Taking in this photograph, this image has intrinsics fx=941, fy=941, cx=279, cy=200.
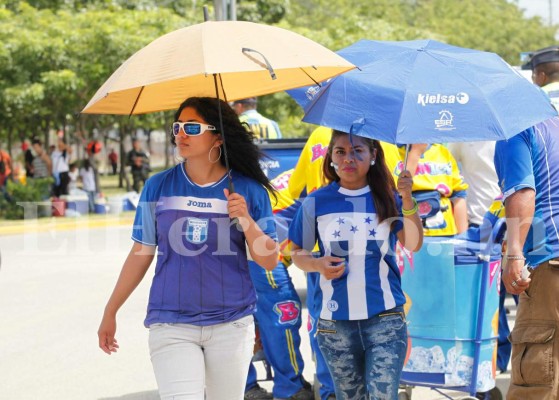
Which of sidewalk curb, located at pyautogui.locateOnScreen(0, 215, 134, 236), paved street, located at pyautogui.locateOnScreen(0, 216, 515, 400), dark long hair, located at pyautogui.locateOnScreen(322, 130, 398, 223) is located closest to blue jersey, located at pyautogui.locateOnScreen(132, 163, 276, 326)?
dark long hair, located at pyautogui.locateOnScreen(322, 130, 398, 223)

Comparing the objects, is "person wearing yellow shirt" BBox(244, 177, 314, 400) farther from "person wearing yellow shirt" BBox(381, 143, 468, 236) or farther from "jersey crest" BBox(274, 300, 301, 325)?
"person wearing yellow shirt" BBox(381, 143, 468, 236)

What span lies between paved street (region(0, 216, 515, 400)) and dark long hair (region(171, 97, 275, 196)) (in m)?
2.83

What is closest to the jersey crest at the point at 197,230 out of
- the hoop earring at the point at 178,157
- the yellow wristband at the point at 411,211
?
the hoop earring at the point at 178,157

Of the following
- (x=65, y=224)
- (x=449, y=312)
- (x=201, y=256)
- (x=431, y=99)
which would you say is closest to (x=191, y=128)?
(x=201, y=256)

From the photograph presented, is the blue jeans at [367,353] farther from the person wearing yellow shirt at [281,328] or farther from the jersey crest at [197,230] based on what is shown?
the person wearing yellow shirt at [281,328]

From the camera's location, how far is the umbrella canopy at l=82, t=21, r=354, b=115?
3744 millimetres

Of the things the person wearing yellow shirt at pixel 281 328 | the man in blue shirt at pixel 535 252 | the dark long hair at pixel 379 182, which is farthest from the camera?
the person wearing yellow shirt at pixel 281 328

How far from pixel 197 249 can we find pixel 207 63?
2.60ft

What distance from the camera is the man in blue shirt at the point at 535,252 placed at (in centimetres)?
429

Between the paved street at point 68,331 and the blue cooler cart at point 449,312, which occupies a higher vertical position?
the blue cooler cart at point 449,312

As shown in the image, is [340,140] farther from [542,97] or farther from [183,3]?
[183,3]

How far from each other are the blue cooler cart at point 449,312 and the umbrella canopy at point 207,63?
1410 millimetres

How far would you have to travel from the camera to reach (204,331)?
3920mm

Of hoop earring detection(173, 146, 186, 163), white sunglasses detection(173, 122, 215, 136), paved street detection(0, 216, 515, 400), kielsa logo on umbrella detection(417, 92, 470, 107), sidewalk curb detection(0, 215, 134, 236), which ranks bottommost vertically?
paved street detection(0, 216, 515, 400)
